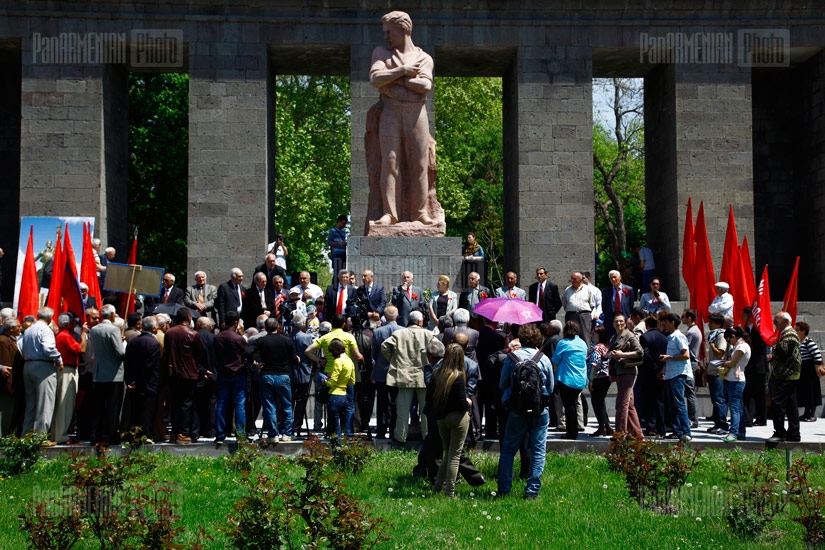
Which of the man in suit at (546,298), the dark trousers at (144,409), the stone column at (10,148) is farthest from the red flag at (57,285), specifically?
the stone column at (10,148)

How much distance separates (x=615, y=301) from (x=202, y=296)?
721cm

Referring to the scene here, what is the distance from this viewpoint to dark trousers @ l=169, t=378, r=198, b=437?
14.5 meters

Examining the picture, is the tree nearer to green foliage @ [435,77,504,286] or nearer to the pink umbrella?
green foliage @ [435,77,504,286]

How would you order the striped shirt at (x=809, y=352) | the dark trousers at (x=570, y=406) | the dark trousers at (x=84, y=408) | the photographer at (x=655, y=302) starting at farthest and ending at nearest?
the photographer at (x=655, y=302)
the striped shirt at (x=809, y=352)
the dark trousers at (x=84, y=408)
the dark trousers at (x=570, y=406)

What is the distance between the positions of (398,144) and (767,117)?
50.9 ft

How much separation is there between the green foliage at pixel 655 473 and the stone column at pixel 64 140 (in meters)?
17.6

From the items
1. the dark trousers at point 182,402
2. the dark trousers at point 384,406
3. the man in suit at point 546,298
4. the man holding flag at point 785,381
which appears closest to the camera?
the man holding flag at point 785,381

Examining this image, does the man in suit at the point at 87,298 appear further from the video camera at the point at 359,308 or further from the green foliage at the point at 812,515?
the green foliage at the point at 812,515

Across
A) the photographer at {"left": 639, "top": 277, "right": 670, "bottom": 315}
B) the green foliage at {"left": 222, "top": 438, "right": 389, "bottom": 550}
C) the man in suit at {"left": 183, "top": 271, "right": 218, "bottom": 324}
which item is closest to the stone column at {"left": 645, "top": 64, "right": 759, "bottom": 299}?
the photographer at {"left": 639, "top": 277, "right": 670, "bottom": 315}

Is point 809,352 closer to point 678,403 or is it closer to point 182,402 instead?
point 678,403

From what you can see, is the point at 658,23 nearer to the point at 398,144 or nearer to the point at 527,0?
the point at 527,0

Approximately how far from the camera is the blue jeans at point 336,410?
1402 centimetres

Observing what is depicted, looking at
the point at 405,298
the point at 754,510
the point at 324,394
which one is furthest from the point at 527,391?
the point at 405,298

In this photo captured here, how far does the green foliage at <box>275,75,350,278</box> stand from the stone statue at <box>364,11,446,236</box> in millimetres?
20945
